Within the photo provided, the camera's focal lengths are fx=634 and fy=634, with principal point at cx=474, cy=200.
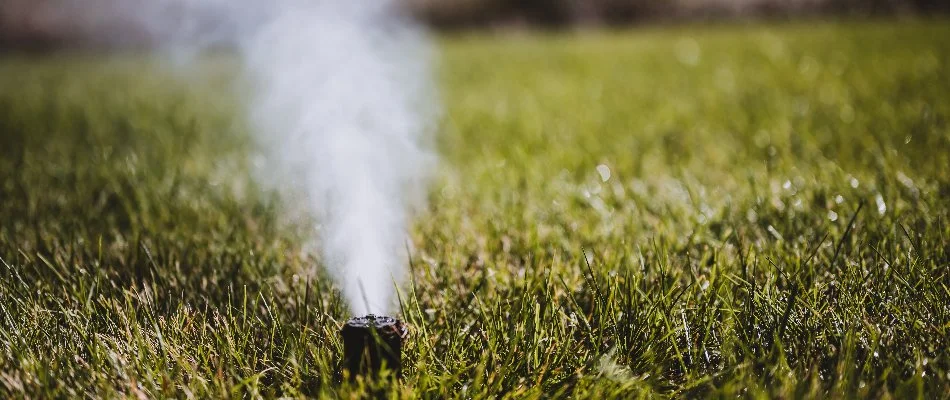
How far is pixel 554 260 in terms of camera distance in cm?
147

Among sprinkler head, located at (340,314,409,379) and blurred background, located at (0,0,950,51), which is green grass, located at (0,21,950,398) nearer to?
sprinkler head, located at (340,314,409,379)

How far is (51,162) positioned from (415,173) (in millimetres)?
1462

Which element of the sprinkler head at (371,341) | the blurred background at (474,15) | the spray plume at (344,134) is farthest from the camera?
the blurred background at (474,15)

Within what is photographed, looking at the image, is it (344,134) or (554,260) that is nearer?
(554,260)

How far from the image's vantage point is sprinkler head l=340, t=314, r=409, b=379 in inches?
36.9

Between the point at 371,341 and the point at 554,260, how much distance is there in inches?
24.7

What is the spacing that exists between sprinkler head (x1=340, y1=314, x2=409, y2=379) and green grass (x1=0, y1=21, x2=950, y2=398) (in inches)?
2.4

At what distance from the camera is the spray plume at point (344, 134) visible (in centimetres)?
163

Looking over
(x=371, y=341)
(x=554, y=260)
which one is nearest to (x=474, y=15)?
(x=554, y=260)

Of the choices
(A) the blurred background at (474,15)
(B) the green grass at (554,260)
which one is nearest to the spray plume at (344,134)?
(B) the green grass at (554,260)

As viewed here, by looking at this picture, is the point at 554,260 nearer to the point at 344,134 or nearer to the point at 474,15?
the point at 344,134

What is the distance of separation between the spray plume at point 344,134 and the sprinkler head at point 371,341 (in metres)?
0.20

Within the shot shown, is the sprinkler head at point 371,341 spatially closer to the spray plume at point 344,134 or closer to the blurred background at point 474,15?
the spray plume at point 344,134

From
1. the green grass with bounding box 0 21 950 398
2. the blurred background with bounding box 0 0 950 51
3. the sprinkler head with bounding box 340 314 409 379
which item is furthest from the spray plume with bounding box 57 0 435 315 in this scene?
the blurred background with bounding box 0 0 950 51
